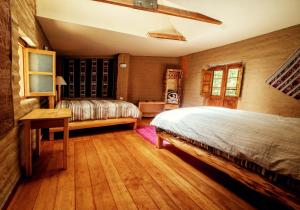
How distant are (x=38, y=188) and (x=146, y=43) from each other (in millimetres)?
3766

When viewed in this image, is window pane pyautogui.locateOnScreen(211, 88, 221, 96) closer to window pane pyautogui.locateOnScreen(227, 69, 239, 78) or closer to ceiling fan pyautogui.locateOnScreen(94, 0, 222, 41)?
Answer: window pane pyautogui.locateOnScreen(227, 69, 239, 78)

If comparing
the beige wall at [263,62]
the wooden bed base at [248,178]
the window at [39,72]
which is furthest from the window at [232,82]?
the window at [39,72]

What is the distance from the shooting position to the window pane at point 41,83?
245 cm

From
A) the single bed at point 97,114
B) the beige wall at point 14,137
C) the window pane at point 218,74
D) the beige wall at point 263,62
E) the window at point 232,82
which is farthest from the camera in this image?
the window pane at point 218,74

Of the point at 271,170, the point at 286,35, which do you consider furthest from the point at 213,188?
the point at 286,35

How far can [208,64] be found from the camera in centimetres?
462

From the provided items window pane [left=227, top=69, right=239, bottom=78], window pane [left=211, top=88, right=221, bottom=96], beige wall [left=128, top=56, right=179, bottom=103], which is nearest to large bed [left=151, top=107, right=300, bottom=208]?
window pane [left=227, top=69, right=239, bottom=78]

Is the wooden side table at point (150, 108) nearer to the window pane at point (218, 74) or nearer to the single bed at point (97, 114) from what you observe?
the single bed at point (97, 114)

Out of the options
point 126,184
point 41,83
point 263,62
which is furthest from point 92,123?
point 263,62

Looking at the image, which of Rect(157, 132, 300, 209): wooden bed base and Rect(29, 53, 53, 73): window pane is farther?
Rect(29, 53, 53, 73): window pane

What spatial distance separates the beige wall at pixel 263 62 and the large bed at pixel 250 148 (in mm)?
1377

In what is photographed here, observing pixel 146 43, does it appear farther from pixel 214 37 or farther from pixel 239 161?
pixel 239 161

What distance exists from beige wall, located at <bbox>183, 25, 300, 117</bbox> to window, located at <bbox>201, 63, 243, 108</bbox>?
14 centimetres

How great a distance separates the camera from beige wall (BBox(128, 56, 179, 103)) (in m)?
5.86
